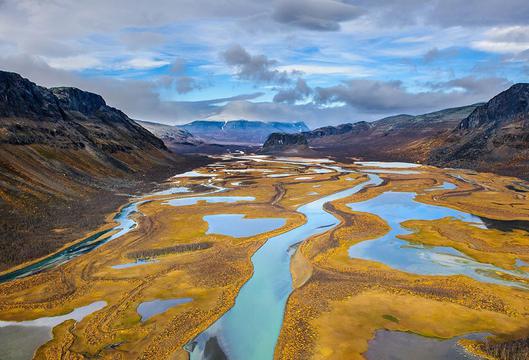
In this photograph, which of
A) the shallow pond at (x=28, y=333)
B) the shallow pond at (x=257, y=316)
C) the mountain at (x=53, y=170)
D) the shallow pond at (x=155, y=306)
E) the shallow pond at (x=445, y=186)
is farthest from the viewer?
the shallow pond at (x=445, y=186)

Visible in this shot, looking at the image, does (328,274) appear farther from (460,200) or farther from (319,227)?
(460,200)

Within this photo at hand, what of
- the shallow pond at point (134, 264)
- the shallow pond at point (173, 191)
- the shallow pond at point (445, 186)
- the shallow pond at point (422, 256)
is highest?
the shallow pond at point (173, 191)

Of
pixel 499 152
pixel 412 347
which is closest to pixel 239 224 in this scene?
pixel 412 347

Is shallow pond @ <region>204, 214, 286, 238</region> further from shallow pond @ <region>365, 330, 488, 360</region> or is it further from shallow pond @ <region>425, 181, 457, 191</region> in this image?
shallow pond @ <region>425, 181, 457, 191</region>

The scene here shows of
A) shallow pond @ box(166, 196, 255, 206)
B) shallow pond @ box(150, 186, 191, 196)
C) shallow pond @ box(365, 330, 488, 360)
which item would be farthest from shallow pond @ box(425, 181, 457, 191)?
shallow pond @ box(365, 330, 488, 360)

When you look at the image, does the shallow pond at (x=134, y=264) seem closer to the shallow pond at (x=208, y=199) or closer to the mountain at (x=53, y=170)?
the mountain at (x=53, y=170)

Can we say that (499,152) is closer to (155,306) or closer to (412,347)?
(412,347)

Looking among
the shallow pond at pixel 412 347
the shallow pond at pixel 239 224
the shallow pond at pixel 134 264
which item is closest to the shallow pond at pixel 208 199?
the shallow pond at pixel 239 224
